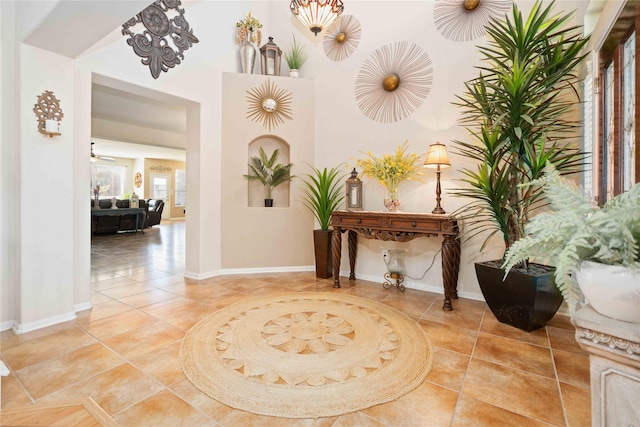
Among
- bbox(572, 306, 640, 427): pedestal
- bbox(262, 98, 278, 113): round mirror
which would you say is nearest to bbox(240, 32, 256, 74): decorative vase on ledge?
bbox(262, 98, 278, 113): round mirror

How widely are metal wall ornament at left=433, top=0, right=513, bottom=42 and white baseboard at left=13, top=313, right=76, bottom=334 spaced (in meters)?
4.50

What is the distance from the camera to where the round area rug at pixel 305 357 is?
60.5 inches

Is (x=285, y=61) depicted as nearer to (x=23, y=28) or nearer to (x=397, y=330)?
(x=23, y=28)

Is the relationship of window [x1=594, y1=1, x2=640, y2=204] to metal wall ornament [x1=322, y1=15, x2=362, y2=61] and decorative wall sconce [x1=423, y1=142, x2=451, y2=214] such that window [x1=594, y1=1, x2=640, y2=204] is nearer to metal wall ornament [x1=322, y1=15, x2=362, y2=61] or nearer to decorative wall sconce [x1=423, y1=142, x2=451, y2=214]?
decorative wall sconce [x1=423, y1=142, x2=451, y2=214]

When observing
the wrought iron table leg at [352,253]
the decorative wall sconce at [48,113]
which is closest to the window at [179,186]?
the wrought iron table leg at [352,253]

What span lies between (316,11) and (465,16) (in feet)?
5.44

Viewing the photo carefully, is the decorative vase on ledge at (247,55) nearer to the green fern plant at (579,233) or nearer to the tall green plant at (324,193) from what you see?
the tall green plant at (324,193)

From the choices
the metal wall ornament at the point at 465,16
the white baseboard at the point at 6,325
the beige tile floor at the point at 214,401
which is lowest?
the beige tile floor at the point at 214,401

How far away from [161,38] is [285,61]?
1.74 meters

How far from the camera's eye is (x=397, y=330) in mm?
2328

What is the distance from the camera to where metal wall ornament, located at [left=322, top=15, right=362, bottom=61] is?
12.5 ft

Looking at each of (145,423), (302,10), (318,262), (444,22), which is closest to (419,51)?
(444,22)

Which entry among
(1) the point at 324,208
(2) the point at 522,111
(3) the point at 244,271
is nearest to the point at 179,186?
(3) the point at 244,271

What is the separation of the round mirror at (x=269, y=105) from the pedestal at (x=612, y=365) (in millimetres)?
3823
